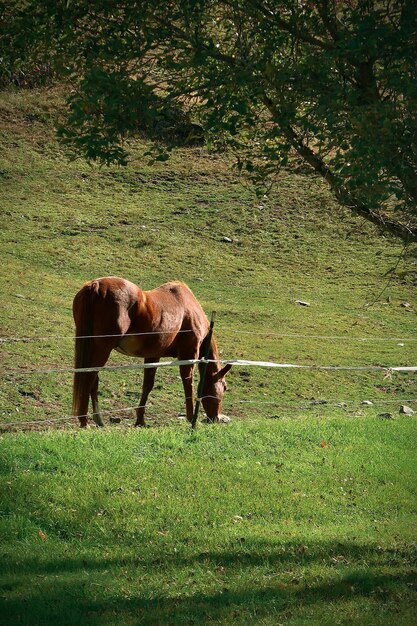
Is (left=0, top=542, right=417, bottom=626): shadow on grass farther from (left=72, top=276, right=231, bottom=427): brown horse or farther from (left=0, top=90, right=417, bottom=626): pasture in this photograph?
(left=72, top=276, right=231, bottom=427): brown horse

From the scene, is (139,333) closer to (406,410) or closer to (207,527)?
(406,410)

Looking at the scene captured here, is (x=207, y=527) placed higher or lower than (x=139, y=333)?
lower

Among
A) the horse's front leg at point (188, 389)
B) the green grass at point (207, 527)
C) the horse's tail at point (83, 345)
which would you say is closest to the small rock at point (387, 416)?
the green grass at point (207, 527)

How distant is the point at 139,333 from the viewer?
12852mm

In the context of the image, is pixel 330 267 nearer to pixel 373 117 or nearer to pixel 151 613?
pixel 373 117

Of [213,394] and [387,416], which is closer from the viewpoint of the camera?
[213,394]

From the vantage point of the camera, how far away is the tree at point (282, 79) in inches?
306

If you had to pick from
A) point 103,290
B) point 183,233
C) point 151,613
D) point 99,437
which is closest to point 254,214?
point 183,233

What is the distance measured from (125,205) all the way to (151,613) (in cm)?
2148

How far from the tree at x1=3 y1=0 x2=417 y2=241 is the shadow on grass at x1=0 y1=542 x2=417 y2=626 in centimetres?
286

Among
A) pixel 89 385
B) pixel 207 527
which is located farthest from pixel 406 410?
pixel 207 527

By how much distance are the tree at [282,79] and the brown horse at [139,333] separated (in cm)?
322

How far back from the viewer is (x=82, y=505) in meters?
8.30

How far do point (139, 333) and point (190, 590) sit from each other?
20.3 ft
